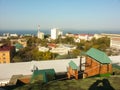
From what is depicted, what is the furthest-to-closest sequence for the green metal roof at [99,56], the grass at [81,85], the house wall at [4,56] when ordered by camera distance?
the house wall at [4,56] < the green metal roof at [99,56] < the grass at [81,85]

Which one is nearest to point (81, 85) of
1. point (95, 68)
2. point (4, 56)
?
point (95, 68)

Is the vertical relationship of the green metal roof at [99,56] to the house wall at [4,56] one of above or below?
above

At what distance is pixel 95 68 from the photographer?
8641 millimetres

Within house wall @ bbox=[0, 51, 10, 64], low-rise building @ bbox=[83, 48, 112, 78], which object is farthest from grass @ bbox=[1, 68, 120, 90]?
house wall @ bbox=[0, 51, 10, 64]

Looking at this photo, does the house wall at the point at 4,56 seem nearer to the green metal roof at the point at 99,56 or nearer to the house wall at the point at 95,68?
the house wall at the point at 95,68

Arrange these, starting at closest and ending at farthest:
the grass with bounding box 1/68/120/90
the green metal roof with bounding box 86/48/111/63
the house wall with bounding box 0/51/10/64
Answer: the grass with bounding box 1/68/120/90 < the green metal roof with bounding box 86/48/111/63 < the house wall with bounding box 0/51/10/64

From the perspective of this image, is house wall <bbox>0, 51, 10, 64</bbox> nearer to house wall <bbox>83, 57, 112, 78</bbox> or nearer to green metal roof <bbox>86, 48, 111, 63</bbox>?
house wall <bbox>83, 57, 112, 78</bbox>

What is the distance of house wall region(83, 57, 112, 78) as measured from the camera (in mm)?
8363

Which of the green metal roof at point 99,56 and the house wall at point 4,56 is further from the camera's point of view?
the house wall at point 4,56

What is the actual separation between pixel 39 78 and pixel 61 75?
238 centimetres

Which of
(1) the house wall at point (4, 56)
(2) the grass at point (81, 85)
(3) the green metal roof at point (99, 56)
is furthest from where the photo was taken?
(1) the house wall at point (4, 56)

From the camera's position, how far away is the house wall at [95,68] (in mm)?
8363

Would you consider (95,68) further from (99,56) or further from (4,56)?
(4,56)

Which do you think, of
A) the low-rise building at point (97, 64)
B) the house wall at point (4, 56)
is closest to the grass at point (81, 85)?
the low-rise building at point (97, 64)
